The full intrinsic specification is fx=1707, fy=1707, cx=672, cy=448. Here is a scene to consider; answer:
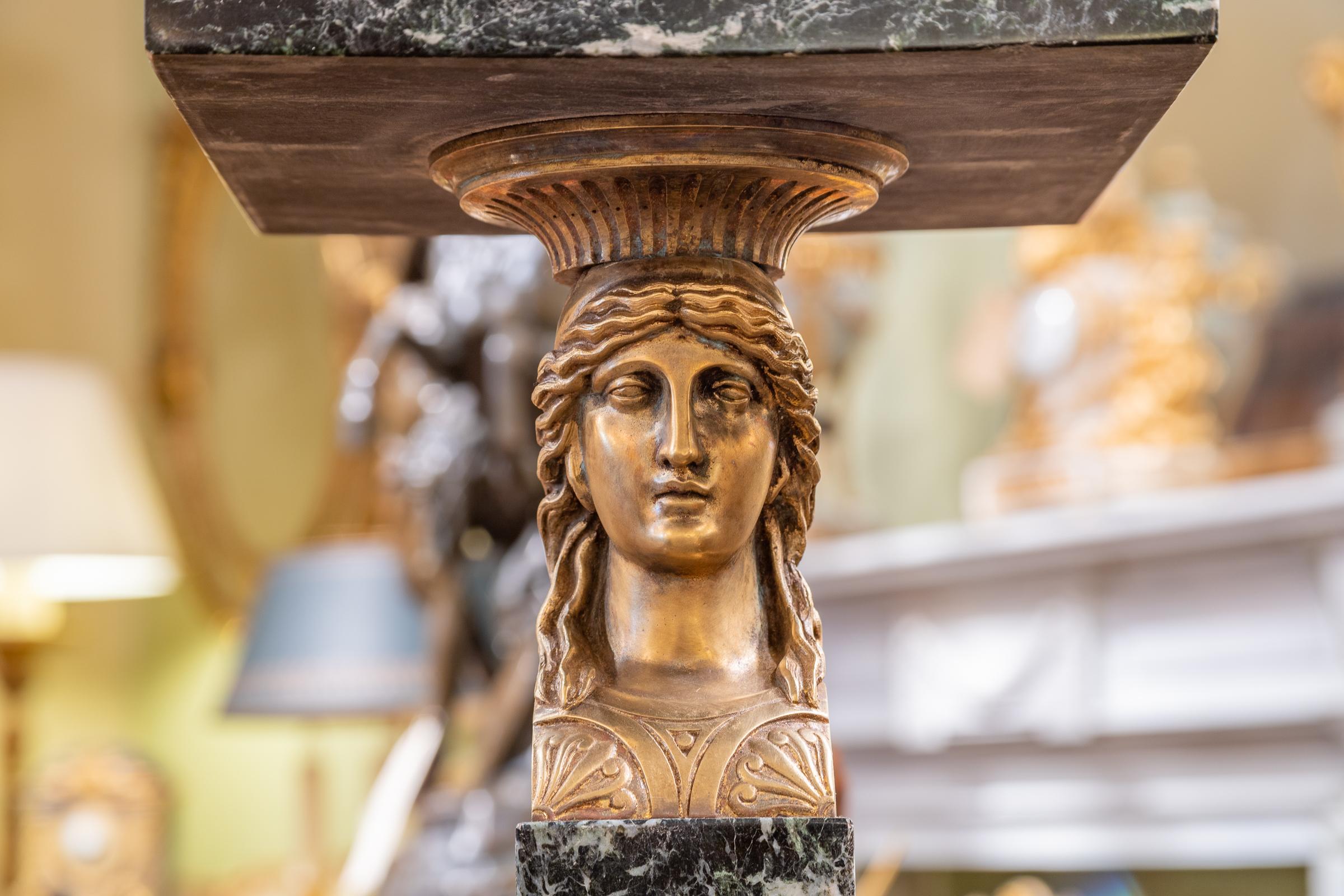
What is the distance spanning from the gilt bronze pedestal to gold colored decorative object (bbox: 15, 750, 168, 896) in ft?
11.0

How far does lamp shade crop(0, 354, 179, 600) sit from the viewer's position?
3350mm

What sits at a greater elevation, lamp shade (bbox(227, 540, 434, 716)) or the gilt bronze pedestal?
lamp shade (bbox(227, 540, 434, 716))

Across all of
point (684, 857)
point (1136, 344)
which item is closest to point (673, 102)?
point (684, 857)

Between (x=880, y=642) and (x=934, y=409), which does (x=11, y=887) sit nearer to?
(x=880, y=642)

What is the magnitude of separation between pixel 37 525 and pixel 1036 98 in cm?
259

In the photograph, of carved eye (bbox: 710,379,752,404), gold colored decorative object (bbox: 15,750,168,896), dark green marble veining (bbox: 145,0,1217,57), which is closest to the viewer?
dark green marble veining (bbox: 145,0,1217,57)

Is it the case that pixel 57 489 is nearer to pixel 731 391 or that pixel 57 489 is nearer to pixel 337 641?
pixel 337 641

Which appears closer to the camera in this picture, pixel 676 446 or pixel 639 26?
pixel 639 26

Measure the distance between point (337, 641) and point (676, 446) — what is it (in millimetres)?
2803

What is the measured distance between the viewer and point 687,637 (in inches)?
55.2

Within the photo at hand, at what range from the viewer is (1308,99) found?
3.41 m

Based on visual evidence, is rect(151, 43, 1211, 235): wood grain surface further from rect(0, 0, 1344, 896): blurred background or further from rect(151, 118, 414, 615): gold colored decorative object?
rect(151, 118, 414, 615): gold colored decorative object

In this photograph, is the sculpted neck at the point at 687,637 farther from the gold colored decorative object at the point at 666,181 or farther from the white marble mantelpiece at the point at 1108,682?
the white marble mantelpiece at the point at 1108,682

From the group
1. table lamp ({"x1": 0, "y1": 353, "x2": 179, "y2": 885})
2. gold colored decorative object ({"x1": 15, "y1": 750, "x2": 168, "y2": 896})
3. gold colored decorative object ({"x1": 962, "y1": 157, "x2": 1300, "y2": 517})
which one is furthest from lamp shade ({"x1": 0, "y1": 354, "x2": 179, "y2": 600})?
gold colored decorative object ({"x1": 962, "y1": 157, "x2": 1300, "y2": 517})
